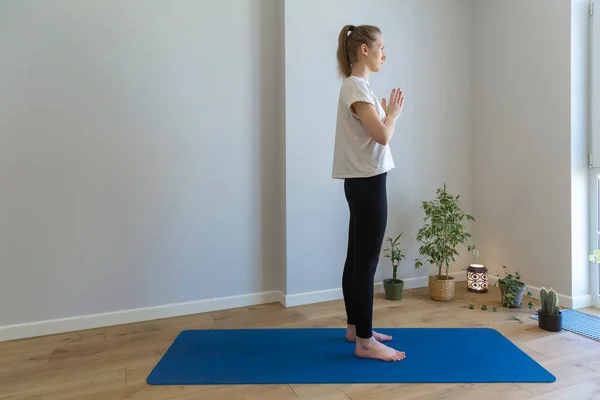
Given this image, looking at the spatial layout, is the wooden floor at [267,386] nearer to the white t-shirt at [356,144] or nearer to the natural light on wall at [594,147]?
Result: the natural light on wall at [594,147]

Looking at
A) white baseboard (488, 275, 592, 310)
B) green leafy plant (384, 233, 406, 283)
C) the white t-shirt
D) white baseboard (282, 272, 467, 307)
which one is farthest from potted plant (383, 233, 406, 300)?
the white t-shirt

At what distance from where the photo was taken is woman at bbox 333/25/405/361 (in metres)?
1.71

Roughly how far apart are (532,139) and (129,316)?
262 cm

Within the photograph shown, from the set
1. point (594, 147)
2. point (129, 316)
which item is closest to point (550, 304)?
point (594, 147)

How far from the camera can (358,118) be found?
174 cm

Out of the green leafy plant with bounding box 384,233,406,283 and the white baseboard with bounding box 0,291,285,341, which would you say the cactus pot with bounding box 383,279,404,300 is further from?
the white baseboard with bounding box 0,291,285,341

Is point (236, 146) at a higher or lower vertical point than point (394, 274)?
higher

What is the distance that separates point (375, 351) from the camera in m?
1.81

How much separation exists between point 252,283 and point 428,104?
5.72 feet

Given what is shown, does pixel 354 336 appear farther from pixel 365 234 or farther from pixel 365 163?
pixel 365 163

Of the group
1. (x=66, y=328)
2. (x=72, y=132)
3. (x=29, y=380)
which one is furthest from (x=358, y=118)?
(x=66, y=328)

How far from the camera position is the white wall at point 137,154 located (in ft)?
7.16

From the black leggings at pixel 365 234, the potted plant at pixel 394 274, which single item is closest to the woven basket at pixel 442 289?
the potted plant at pixel 394 274

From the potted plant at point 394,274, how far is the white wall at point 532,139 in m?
0.70
